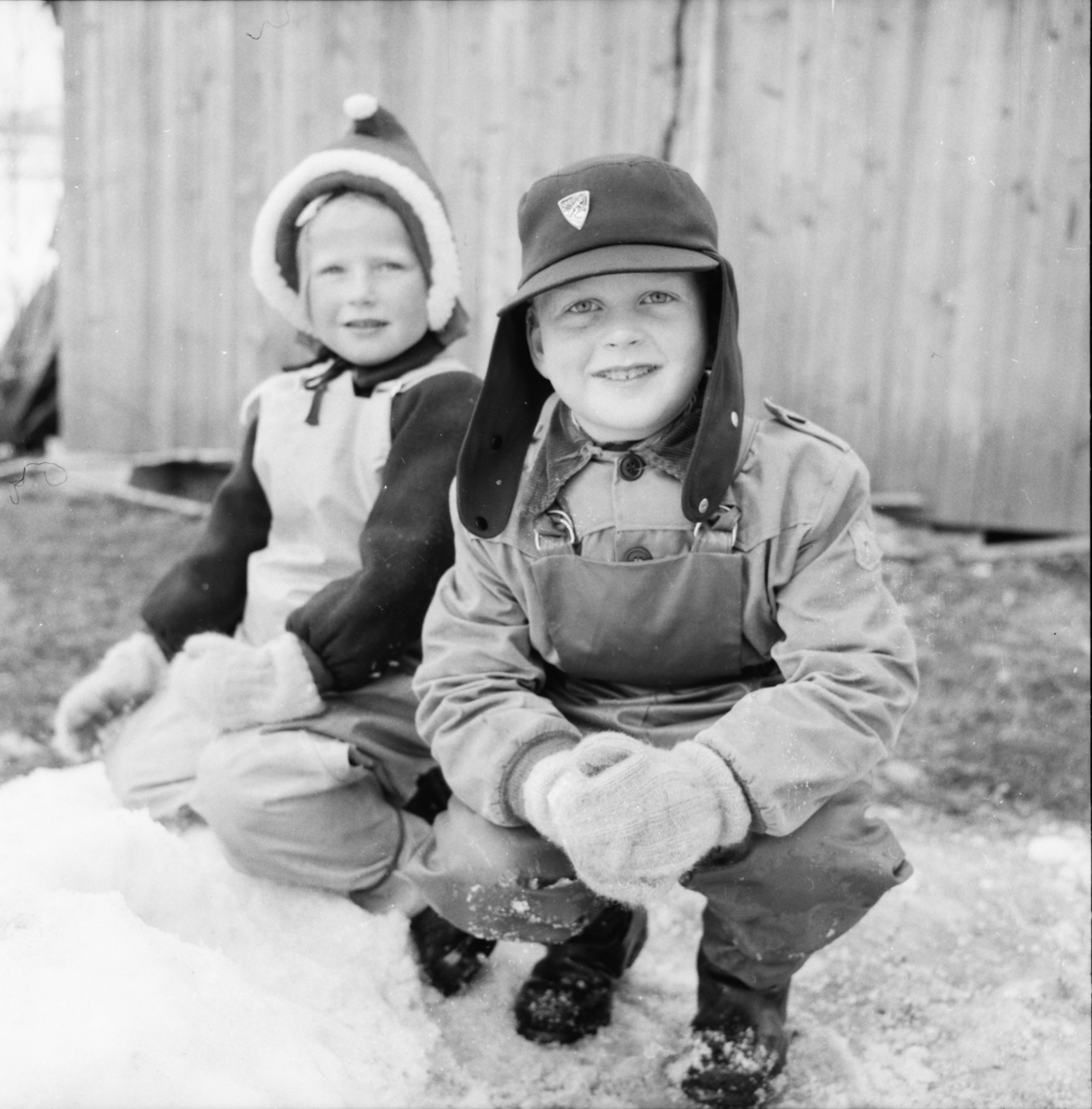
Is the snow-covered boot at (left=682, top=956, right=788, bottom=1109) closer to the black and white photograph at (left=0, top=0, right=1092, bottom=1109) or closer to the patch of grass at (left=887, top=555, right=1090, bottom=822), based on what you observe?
the black and white photograph at (left=0, top=0, right=1092, bottom=1109)

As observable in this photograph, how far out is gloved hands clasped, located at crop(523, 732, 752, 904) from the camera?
173cm

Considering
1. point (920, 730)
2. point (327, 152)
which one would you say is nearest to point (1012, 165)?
point (920, 730)

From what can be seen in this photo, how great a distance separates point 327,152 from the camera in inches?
102

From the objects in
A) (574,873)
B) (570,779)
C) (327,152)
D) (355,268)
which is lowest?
(574,873)

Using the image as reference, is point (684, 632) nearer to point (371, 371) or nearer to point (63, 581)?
point (371, 371)

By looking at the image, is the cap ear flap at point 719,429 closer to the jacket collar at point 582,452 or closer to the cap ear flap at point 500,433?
the jacket collar at point 582,452

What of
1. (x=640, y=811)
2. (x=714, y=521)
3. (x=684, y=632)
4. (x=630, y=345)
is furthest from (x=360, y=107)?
(x=640, y=811)

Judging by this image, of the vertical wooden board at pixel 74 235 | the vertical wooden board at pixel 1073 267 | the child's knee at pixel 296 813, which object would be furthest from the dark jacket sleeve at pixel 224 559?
the vertical wooden board at pixel 74 235

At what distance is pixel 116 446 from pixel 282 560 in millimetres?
4248

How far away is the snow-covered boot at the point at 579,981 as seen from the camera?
2168mm

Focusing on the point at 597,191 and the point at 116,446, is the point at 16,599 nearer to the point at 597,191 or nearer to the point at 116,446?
the point at 116,446

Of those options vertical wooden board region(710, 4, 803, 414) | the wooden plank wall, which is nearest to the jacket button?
the wooden plank wall

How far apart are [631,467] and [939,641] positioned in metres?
2.75

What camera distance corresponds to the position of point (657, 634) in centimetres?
202
